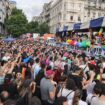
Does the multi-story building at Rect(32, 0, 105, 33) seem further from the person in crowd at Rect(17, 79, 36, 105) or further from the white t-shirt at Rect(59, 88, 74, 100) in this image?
the person in crowd at Rect(17, 79, 36, 105)

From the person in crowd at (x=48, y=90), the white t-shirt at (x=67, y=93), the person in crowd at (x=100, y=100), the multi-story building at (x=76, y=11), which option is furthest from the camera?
the multi-story building at (x=76, y=11)

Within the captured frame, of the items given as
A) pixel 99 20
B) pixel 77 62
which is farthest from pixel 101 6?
pixel 77 62

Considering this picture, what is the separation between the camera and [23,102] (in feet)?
23.4

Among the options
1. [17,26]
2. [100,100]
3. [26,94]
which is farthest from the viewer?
[17,26]

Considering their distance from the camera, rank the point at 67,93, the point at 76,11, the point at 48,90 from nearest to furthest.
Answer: the point at 67,93 < the point at 48,90 < the point at 76,11

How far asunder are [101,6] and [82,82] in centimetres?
11101

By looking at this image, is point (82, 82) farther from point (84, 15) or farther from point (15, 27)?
point (84, 15)

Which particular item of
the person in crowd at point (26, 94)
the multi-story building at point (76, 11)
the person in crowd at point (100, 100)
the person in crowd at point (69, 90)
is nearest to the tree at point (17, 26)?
the multi-story building at point (76, 11)

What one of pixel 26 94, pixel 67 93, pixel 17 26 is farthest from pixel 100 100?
pixel 17 26

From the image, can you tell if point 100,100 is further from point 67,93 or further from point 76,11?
point 76,11

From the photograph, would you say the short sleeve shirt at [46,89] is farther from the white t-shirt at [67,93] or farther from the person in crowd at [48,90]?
the white t-shirt at [67,93]

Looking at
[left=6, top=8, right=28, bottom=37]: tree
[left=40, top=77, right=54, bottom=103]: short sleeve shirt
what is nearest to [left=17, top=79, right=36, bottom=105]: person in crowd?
[left=40, top=77, right=54, bottom=103]: short sleeve shirt

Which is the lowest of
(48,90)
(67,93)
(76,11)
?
(76,11)

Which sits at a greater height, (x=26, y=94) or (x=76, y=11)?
(x=26, y=94)
